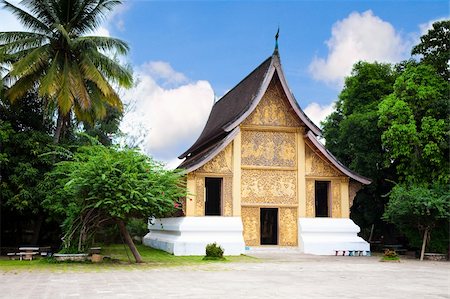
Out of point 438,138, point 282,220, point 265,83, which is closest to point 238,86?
point 265,83

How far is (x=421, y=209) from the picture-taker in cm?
1825

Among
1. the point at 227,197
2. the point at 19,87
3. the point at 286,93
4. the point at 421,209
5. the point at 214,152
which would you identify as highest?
the point at 286,93

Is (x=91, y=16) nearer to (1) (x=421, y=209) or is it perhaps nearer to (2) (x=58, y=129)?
(2) (x=58, y=129)

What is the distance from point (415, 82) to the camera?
72.3ft

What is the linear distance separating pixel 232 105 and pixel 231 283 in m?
15.5

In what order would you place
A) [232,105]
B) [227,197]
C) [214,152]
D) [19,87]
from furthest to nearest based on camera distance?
1. [232,105]
2. [227,197]
3. [214,152]
4. [19,87]

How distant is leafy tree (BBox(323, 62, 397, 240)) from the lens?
24.4 metres

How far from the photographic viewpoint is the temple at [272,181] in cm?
1986

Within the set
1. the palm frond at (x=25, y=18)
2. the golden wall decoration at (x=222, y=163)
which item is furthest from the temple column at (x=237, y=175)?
the palm frond at (x=25, y=18)

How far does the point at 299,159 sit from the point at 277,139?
3.92ft

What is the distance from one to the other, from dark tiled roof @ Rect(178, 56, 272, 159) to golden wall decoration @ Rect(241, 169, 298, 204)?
7.07 ft

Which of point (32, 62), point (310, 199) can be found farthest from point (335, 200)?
point (32, 62)

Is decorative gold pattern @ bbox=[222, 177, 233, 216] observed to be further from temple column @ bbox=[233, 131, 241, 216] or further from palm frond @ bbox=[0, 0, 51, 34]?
palm frond @ bbox=[0, 0, 51, 34]

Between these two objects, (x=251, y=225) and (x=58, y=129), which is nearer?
(x=58, y=129)
